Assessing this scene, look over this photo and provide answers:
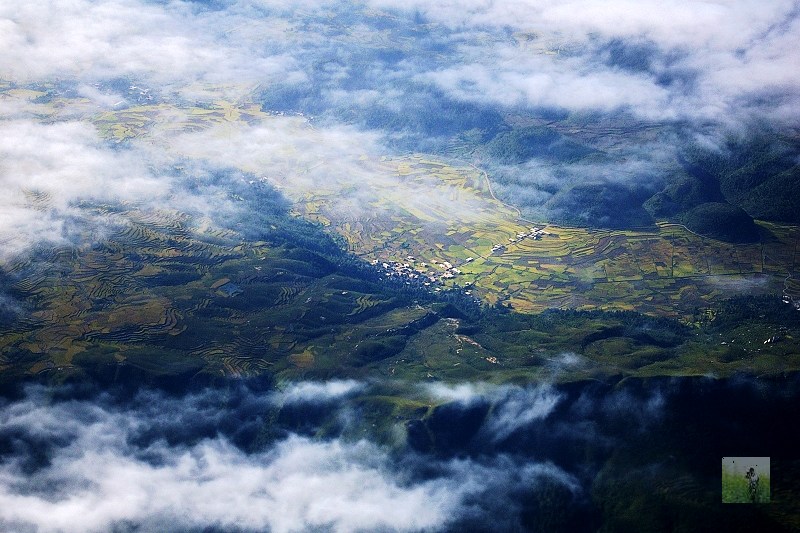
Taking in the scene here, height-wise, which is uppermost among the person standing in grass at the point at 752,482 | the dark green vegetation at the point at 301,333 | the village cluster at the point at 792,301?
the dark green vegetation at the point at 301,333

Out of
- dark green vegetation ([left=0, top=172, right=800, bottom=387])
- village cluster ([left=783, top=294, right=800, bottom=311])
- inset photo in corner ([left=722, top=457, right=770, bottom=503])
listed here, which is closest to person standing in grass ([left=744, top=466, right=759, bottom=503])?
inset photo in corner ([left=722, top=457, right=770, bottom=503])

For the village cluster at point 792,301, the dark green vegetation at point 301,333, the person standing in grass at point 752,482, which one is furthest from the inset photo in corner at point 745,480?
the village cluster at point 792,301

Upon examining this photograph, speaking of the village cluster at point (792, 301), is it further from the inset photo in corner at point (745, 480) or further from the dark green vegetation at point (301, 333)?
the inset photo in corner at point (745, 480)

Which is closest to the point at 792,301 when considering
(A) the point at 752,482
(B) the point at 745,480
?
(A) the point at 752,482

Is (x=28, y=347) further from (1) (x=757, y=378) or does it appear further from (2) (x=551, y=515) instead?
(1) (x=757, y=378)

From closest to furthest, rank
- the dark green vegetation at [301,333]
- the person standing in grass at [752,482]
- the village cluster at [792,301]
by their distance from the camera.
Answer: the person standing in grass at [752,482] < the dark green vegetation at [301,333] < the village cluster at [792,301]

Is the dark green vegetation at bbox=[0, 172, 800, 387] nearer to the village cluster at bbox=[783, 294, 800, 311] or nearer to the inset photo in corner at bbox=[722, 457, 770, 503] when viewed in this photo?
the village cluster at bbox=[783, 294, 800, 311]

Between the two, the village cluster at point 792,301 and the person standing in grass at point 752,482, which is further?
the village cluster at point 792,301

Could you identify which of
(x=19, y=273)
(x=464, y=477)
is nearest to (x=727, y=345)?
(x=464, y=477)

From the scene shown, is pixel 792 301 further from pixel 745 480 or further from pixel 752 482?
pixel 745 480

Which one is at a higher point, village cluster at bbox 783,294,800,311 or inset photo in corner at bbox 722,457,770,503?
village cluster at bbox 783,294,800,311
